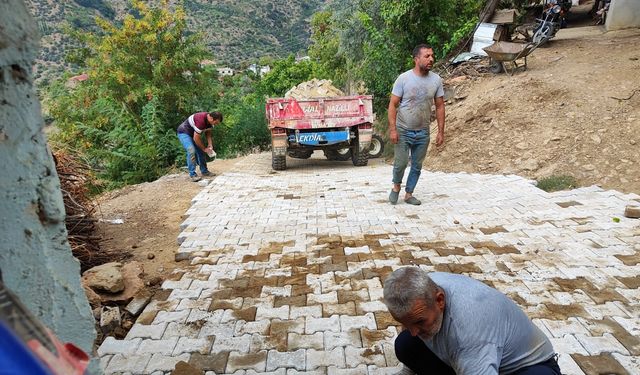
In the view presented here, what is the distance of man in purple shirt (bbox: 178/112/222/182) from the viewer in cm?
780

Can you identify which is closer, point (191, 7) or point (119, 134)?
point (119, 134)

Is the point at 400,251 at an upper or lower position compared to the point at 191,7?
lower

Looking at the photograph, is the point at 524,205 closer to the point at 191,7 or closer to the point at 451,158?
the point at 451,158

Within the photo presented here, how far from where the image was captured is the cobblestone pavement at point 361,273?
8.66ft

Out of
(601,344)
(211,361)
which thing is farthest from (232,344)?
(601,344)

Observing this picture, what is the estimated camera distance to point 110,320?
299 centimetres

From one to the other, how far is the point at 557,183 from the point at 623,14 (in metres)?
8.56

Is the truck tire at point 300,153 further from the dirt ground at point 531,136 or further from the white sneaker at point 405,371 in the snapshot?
the white sneaker at point 405,371

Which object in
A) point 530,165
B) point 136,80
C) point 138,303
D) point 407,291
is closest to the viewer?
point 407,291

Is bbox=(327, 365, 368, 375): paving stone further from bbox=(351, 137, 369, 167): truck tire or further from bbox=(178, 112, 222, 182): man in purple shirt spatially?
bbox=(351, 137, 369, 167): truck tire

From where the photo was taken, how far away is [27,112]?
1.09 metres

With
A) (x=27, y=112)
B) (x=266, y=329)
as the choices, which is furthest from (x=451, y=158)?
(x=27, y=112)

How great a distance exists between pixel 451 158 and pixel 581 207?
3.28m

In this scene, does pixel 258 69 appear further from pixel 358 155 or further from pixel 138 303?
pixel 138 303
